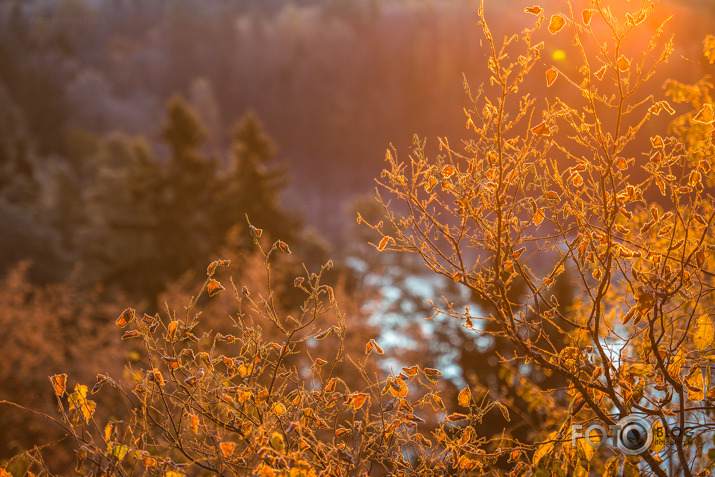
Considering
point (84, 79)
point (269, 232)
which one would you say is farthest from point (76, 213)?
point (84, 79)

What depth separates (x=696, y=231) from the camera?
9.18 ft

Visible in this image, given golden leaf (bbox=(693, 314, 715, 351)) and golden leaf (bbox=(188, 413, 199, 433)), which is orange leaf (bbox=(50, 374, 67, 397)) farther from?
golden leaf (bbox=(693, 314, 715, 351))

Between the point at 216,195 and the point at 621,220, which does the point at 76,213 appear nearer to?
the point at 216,195

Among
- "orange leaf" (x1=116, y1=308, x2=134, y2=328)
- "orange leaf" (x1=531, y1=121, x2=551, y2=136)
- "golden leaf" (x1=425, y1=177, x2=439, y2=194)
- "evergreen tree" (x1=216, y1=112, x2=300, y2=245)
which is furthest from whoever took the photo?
"evergreen tree" (x1=216, y1=112, x2=300, y2=245)

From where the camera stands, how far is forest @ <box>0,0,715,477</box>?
2.04 metres

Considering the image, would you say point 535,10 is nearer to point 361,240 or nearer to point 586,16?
point 586,16

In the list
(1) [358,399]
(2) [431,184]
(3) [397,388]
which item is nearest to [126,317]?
(1) [358,399]

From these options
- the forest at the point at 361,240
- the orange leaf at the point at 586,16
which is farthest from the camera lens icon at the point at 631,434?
the orange leaf at the point at 586,16

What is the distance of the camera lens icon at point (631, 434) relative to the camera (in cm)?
198

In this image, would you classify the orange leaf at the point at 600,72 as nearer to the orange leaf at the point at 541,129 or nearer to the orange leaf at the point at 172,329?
the orange leaf at the point at 541,129

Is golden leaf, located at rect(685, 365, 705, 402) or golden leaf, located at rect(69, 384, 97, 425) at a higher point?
golden leaf, located at rect(685, 365, 705, 402)

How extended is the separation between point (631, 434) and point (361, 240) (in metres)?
23.1

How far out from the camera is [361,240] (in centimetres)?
2506

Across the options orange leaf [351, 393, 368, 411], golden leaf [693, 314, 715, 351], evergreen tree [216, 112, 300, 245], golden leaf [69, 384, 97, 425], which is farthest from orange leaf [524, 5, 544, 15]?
evergreen tree [216, 112, 300, 245]
